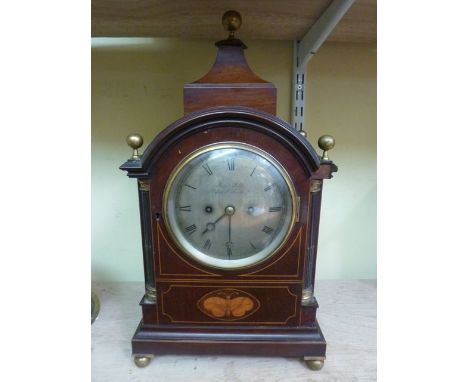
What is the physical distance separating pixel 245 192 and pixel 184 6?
20.2 inches

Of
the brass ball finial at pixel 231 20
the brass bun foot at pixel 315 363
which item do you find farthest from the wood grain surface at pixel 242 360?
the brass ball finial at pixel 231 20

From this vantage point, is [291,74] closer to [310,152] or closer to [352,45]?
[352,45]

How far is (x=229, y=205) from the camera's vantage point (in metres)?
0.75

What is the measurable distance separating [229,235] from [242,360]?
32 centimetres

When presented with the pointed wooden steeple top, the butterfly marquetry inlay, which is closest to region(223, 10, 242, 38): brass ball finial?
the pointed wooden steeple top

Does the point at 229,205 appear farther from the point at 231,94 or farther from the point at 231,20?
the point at 231,20

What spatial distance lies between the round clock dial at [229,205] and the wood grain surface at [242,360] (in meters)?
0.25

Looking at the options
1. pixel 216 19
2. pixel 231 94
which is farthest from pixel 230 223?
pixel 216 19

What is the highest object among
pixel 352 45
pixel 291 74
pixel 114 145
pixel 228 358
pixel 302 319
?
pixel 352 45

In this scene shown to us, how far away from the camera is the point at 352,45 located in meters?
1.15

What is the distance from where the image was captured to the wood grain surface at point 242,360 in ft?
2.50

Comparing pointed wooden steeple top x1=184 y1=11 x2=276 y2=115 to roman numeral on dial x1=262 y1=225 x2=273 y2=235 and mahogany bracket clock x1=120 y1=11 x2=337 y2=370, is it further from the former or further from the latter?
roman numeral on dial x1=262 y1=225 x2=273 y2=235

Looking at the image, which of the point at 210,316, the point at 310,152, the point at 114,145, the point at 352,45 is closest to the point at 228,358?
the point at 210,316

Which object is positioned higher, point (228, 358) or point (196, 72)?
point (196, 72)
